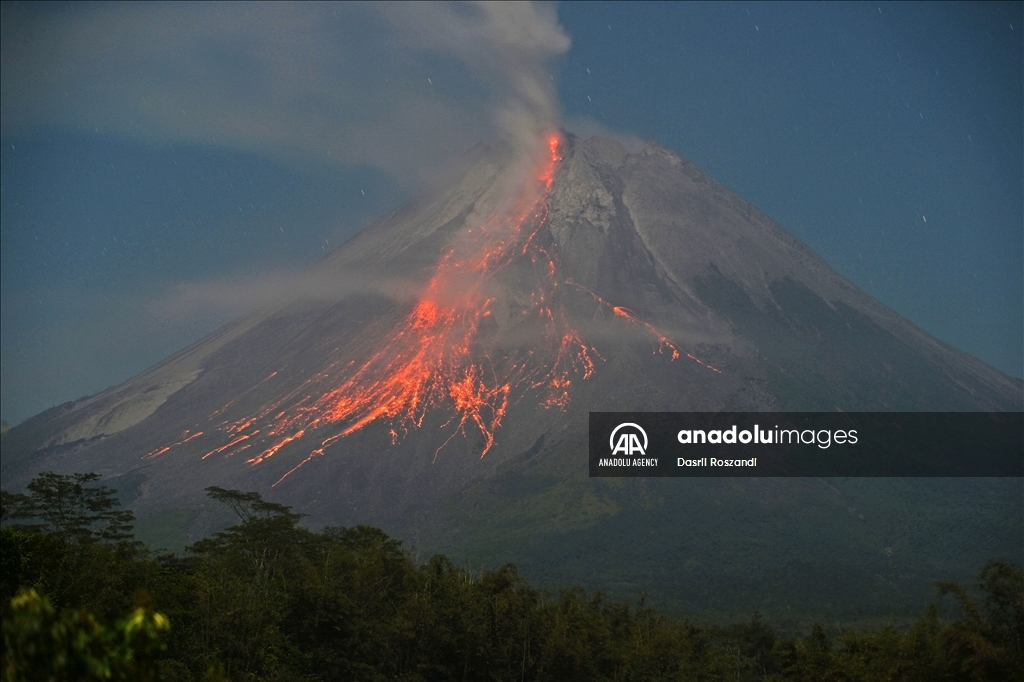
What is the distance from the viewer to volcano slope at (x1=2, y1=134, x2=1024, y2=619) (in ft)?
315

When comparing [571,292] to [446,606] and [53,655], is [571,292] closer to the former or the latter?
[446,606]

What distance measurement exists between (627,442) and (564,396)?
11.8 metres

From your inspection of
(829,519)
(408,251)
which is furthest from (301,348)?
(829,519)

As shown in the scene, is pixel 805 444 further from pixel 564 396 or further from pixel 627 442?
pixel 564 396

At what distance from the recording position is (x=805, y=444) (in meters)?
128

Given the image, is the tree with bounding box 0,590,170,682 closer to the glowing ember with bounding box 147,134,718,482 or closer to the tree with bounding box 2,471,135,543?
the tree with bounding box 2,471,135,543

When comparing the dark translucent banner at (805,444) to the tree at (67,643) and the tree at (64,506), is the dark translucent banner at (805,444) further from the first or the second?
the tree at (67,643)

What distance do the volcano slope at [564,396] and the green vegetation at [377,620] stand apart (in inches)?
1699

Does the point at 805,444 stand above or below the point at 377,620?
above

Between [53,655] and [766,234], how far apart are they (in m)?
178

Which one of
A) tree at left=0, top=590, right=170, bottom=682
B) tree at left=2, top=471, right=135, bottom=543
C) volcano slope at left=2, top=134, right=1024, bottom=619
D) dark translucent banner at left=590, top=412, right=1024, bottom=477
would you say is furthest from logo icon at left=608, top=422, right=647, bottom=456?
tree at left=0, top=590, right=170, bottom=682

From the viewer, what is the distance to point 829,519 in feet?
348

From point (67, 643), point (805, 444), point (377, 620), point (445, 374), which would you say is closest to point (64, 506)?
point (377, 620)

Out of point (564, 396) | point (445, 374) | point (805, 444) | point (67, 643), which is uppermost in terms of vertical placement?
point (445, 374)
